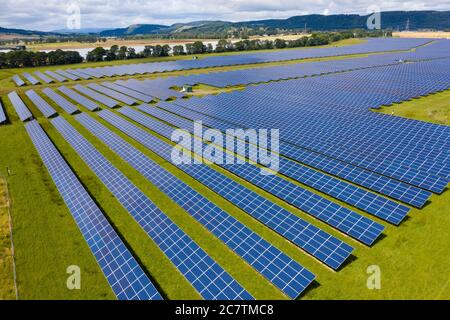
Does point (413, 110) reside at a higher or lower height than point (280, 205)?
higher

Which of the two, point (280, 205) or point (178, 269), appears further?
point (280, 205)

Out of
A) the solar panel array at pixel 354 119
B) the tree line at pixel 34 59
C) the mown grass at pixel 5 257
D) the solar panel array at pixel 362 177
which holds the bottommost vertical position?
the mown grass at pixel 5 257

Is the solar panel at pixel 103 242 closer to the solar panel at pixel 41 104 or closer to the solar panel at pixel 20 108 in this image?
the solar panel at pixel 20 108

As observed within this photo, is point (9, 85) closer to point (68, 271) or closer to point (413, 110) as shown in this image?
point (68, 271)

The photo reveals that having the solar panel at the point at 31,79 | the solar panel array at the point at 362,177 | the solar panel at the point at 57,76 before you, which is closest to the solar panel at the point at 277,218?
the solar panel array at the point at 362,177

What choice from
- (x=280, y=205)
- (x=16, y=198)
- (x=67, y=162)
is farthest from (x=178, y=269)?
(x=67, y=162)
